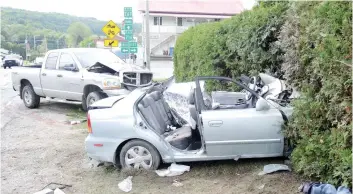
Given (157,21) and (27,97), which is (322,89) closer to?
(27,97)

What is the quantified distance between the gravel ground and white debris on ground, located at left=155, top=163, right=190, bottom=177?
0.26 feet

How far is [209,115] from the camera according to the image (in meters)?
5.03

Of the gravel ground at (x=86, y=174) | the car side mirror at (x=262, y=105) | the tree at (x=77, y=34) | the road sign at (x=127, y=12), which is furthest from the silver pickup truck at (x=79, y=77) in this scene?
the tree at (x=77, y=34)

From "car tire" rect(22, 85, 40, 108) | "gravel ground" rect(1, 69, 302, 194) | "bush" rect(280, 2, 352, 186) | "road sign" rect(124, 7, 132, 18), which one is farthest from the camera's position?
"road sign" rect(124, 7, 132, 18)

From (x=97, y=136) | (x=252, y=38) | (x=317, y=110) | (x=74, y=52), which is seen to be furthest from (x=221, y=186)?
(x=74, y=52)

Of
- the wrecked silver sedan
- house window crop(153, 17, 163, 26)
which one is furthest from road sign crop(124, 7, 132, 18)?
house window crop(153, 17, 163, 26)

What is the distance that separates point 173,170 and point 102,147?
1.11 metres

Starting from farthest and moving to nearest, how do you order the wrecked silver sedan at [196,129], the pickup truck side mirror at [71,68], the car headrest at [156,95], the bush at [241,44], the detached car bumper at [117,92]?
the pickup truck side mirror at [71,68] < the detached car bumper at [117,92] < the bush at [241,44] < the car headrest at [156,95] < the wrecked silver sedan at [196,129]

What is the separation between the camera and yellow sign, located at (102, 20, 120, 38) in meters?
14.7

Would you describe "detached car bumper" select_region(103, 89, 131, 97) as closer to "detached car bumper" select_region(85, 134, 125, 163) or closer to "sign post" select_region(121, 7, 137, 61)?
"detached car bumper" select_region(85, 134, 125, 163)

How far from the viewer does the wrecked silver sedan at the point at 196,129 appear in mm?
4973

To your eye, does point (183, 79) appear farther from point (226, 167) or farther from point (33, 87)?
point (226, 167)

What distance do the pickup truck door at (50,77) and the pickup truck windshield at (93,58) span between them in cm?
88

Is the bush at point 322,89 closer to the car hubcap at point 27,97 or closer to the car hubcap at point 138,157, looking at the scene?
the car hubcap at point 138,157
